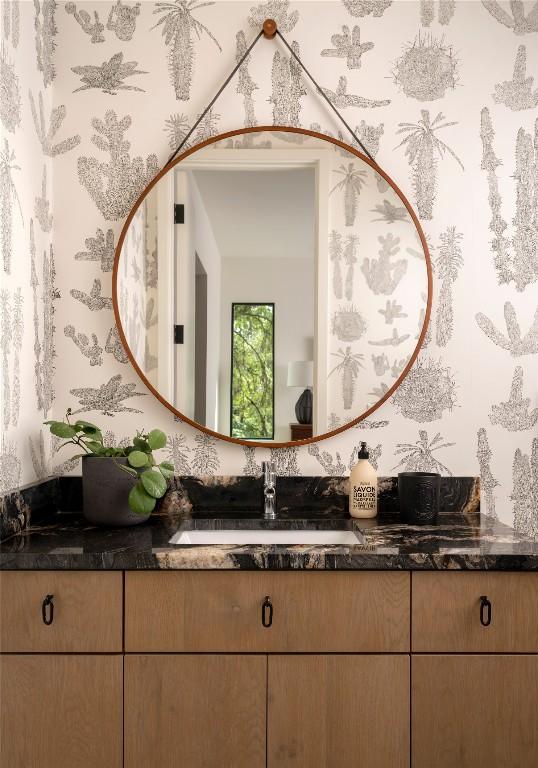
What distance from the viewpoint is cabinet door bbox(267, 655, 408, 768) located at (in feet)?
4.97

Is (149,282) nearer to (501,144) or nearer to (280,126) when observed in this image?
(280,126)

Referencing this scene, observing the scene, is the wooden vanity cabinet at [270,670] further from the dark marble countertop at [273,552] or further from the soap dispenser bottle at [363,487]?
the soap dispenser bottle at [363,487]

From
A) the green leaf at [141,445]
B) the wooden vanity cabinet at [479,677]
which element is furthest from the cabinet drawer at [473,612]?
the green leaf at [141,445]

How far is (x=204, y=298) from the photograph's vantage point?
2080 millimetres

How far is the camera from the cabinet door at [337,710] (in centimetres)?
151

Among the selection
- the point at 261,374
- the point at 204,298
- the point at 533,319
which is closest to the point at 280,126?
the point at 204,298

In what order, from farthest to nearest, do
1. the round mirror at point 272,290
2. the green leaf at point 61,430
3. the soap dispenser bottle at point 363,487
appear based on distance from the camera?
the round mirror at point 272,290, the soap dispenser bottle at point 363,487, the green leaf at point 61,430

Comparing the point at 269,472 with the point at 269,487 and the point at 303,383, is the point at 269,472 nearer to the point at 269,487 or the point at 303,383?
the point at 269,487

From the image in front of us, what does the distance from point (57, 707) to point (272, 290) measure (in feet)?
3.97

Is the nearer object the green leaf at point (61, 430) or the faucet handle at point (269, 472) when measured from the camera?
the green leaf at point (61, 430)

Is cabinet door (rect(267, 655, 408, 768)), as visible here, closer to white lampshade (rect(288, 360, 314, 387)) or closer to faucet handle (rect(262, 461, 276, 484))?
faucet handle (rect(262, 461, 276, 484))

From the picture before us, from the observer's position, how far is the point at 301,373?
209cm

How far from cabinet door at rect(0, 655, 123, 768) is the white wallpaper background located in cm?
72

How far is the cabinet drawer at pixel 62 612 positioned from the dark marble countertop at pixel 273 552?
0.09ft
